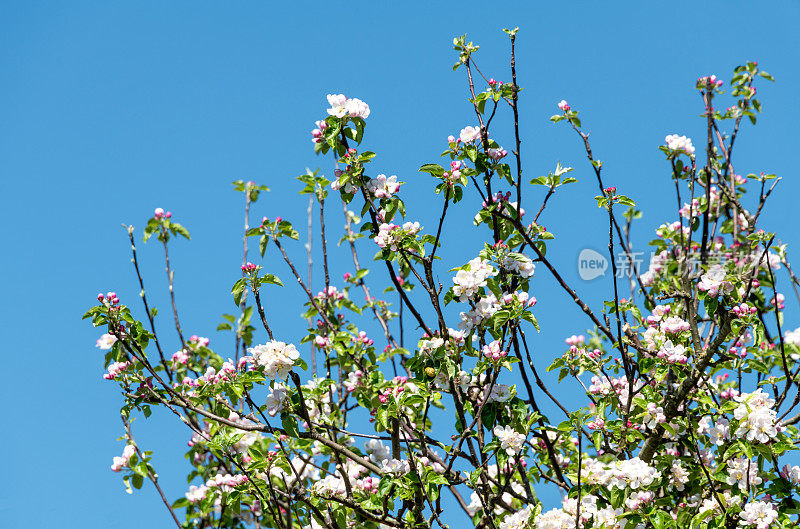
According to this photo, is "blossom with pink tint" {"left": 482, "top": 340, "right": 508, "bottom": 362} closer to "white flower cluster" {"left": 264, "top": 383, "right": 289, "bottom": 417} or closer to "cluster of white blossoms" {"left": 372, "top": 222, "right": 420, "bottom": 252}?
"cluster of white blossoms" {"left": 372, "top": 222, "right": 420, "bottom": 252}

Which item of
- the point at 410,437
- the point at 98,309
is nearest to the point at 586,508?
the point at 410,437

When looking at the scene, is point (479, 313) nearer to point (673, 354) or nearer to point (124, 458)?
point (673, 354)

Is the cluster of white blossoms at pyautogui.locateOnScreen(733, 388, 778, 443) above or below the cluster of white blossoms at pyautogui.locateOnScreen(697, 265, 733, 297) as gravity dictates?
below

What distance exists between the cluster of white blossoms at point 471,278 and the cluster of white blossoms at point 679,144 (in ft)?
5.91

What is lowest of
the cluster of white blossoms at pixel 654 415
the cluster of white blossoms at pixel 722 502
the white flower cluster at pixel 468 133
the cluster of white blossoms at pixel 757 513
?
the cluster of white blossoms at pixel 757 513

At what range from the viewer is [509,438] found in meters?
3.77

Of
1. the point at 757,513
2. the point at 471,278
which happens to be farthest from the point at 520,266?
the point at 757,513

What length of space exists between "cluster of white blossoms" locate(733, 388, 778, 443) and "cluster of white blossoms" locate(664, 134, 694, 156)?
68.3 inches

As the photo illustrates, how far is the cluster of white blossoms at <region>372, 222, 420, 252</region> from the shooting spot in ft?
12.6

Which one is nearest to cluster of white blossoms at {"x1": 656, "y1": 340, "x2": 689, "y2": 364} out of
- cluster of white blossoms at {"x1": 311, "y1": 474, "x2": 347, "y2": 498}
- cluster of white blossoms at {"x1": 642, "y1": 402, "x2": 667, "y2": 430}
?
cluster of white blossoms at {"x1": 642, "y1": 402, "x2": 667, "y2": 430}

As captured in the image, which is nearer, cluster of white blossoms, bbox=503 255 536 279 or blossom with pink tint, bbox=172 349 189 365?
cluster of white blossoms, bbox=503 255 536 279

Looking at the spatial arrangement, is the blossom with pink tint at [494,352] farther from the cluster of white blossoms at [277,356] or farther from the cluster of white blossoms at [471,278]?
the cluster of white blossoms at [277,356]

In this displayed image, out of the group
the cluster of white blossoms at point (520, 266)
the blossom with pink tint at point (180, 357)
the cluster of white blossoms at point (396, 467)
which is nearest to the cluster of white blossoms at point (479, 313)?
the cluster of white blossoms at point (520, 266)

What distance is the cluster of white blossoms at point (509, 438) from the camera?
148 inches
